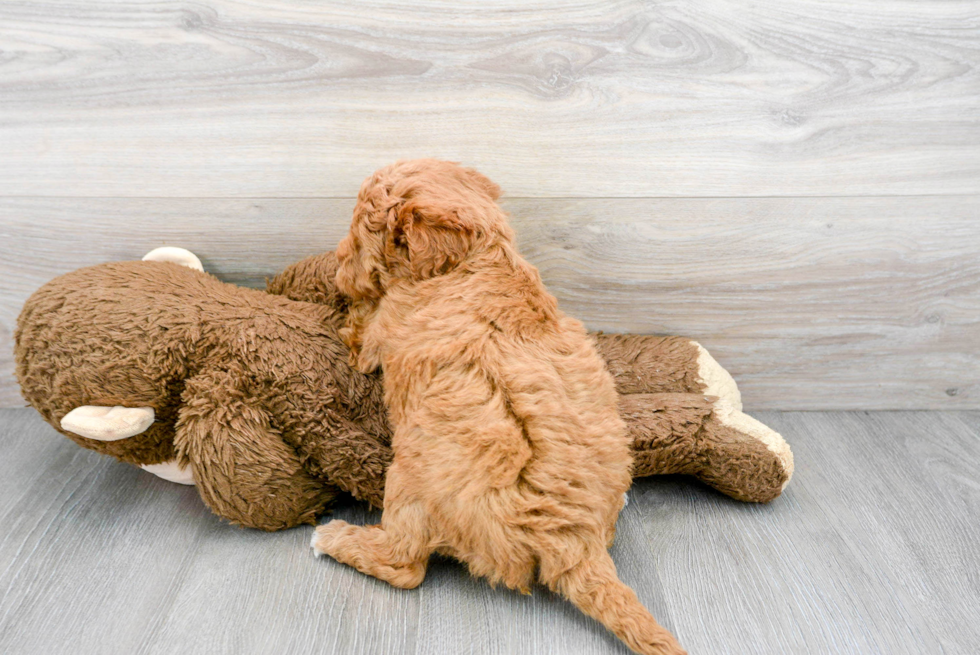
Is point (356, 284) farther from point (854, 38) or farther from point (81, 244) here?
point (854, 38)

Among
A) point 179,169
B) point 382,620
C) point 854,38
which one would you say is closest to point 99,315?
point 179,169

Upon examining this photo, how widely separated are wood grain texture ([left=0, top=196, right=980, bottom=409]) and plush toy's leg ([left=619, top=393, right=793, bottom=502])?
10.0 inches

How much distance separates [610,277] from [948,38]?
746mm

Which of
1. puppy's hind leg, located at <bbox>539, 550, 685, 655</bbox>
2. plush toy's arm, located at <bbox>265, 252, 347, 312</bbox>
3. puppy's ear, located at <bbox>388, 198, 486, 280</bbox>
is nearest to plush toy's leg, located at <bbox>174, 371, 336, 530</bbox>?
plush toy's arm, located at <bbox>265, 252, 347, 312</bbox>

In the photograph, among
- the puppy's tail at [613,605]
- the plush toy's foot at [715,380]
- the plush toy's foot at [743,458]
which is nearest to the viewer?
the puppy's tail at [613,605]

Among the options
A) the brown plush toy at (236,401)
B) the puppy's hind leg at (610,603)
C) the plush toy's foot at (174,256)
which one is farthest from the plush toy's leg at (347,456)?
the plush toy's foot at (174,256)

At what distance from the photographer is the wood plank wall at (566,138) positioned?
117 centimetres

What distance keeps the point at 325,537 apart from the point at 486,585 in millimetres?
268

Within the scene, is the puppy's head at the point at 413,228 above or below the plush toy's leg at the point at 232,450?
above

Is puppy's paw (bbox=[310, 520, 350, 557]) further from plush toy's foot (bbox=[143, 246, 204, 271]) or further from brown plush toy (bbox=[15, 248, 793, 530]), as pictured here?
plush toy's foot (bbox=[143, 246, 204, 271])

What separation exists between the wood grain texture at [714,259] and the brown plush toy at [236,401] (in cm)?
16

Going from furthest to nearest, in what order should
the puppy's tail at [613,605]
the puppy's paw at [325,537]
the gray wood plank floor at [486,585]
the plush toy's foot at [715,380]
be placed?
the plush toy's foot at [715,380]
the puppy's paw at [325,537]
the gray wood plank floor at [486,585]
the puppy's tail at [613,605]

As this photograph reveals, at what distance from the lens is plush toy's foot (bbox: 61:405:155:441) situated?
102cm

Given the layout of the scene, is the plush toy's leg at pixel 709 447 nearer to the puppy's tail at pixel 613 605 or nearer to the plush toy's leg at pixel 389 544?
the puppy's tail at pixel 613 605
